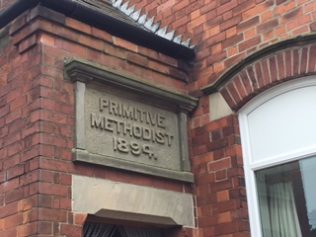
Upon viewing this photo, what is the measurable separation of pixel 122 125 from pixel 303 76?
1.82 meters

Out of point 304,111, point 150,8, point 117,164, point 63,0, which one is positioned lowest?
point 117,164

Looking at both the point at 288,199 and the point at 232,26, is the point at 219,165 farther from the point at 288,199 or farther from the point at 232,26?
the point at 232,26

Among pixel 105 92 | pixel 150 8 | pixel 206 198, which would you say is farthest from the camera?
pixel 150 8

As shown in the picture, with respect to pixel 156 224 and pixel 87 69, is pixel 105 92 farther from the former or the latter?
pixel 156 224

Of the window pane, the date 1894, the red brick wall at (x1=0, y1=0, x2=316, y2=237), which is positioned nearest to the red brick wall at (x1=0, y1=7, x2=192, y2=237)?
the red brick wall at (x1=0, y1=0, x2=316, y2=237)

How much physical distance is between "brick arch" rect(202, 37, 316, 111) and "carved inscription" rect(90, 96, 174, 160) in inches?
28.8

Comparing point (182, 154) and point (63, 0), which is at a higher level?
point (63, 0)

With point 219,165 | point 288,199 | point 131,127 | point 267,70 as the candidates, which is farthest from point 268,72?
point 131,127

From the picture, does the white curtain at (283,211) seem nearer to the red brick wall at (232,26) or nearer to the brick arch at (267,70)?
the brick arch at (267,70)

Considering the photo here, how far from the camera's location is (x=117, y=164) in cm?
504

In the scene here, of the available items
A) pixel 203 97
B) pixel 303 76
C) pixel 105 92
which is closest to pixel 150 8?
pixel 203 97

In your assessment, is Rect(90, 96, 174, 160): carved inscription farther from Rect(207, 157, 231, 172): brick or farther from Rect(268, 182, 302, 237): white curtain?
Rect(268, 182, 302, 237): white curtain

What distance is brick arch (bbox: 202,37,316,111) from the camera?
5129 millimetres

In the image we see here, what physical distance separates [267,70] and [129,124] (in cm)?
149
